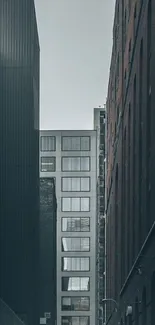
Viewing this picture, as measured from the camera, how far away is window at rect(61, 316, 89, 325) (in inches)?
6850

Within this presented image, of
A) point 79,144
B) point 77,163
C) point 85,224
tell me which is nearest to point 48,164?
point 77,163

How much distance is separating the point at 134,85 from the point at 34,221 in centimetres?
3268

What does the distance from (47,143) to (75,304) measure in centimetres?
2584

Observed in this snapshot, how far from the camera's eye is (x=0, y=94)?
80.4 meters

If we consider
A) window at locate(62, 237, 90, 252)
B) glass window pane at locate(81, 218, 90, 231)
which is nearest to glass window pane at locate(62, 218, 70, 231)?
window at locate(62, 237, 90, 252)

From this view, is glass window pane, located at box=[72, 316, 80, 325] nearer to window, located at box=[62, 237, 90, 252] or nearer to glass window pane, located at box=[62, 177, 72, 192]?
window, located at box=[62, 237, 90, 252]

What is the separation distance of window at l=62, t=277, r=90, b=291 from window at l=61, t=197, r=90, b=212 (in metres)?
11.1

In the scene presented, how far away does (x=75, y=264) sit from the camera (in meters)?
178

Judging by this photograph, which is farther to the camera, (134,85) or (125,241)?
(125,241)

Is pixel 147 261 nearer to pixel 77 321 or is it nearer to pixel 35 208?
pixel 35 208

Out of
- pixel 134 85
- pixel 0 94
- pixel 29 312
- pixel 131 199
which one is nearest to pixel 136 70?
pixel 134 85

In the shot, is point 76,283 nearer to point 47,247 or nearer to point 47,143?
point 47,143

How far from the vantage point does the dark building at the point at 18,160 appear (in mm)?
82062

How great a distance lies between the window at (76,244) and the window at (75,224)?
147 centimetres
